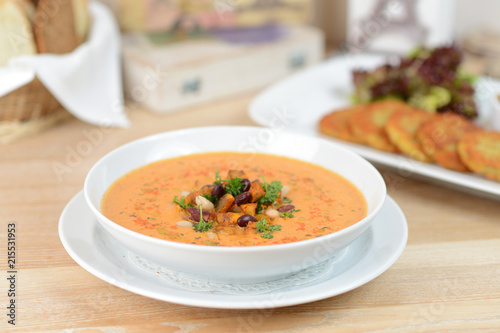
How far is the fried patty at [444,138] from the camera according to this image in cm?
193

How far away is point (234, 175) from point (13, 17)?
1.31 metres

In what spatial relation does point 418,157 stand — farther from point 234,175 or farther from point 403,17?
point 403,17

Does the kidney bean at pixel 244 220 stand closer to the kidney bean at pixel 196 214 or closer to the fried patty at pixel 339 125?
the kidney bean at pixel 196 214

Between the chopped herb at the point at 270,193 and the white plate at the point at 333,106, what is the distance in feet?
1.97

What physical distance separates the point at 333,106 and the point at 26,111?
1.31m

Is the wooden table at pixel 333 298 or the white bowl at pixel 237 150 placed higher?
the white bowl at pixel 237 150

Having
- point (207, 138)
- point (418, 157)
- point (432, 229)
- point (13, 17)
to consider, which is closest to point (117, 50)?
point (13, 17)

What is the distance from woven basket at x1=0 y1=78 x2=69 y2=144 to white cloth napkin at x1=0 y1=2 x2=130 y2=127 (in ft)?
0.21

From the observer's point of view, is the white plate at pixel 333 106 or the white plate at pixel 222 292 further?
the white plate at pixel 333 106

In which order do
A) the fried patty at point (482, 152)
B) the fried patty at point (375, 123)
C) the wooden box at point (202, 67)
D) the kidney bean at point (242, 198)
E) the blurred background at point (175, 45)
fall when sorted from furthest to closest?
the wooden box at point (202, 67)
the blurred background at point (175, 45)
the fried patty at point (375, 123)
the fried patty at point (482, 152)
the kidney bean at point (242, 198)

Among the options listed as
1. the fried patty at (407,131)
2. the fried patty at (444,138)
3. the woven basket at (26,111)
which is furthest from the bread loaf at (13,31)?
the fried patty at (444,138)

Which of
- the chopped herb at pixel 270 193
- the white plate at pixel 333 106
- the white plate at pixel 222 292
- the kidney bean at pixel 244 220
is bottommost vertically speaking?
the white plate at pixel 333 106

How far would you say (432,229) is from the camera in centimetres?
179

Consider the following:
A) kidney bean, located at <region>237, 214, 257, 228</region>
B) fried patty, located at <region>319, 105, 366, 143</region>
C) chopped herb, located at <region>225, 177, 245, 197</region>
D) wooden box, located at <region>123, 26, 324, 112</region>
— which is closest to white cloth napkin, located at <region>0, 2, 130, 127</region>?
wooden box, located at <region>123, 26, 324, 112</region>
